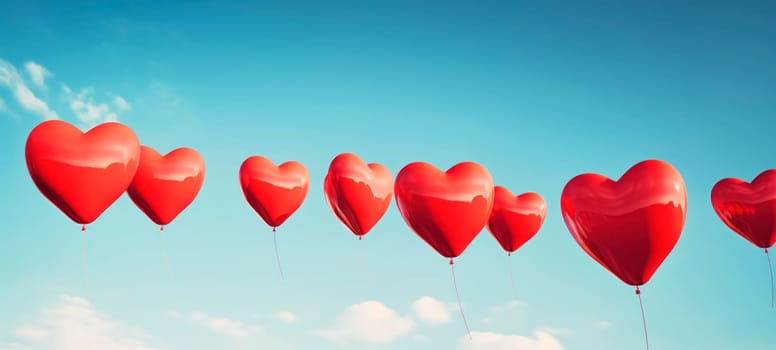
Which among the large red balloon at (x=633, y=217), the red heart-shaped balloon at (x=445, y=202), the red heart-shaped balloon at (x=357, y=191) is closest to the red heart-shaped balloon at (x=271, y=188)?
the red heart-shaped balloon at (x=357, y=191)

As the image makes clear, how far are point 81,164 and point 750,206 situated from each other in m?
10.8

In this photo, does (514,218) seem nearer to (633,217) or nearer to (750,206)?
(633,217)

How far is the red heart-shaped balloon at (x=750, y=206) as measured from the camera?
32.8ft

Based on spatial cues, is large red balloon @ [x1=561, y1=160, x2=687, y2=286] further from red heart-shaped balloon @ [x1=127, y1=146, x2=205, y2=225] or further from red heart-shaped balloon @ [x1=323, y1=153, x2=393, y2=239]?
red heart-shaped balloon @ [x1=127, y1=146, x2=205, y2=225]

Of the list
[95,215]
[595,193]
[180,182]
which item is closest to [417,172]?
[595,193]

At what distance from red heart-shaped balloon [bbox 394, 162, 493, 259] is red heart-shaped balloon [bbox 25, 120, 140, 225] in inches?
154

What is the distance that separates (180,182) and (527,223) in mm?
6099

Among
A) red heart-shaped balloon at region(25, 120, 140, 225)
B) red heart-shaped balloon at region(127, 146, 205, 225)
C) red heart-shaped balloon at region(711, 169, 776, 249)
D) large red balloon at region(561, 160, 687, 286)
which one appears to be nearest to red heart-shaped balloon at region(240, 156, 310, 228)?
red heart-shaped balloon at region(127, 146, 205, 225)

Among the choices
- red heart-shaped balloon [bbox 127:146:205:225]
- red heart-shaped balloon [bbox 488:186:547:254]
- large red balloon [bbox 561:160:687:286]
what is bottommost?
large red balloon [bbox 561:160:687:286]

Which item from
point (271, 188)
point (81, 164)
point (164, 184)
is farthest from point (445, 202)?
point (81, 164)

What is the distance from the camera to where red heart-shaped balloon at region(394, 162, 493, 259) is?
322 inches

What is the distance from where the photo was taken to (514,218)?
34.1 feet

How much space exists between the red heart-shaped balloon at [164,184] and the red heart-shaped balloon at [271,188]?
855mm

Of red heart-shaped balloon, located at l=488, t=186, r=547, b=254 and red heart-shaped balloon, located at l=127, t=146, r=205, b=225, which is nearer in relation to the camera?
red heart-shaped balloon, located at l=127, t=146, r=205, b=225
